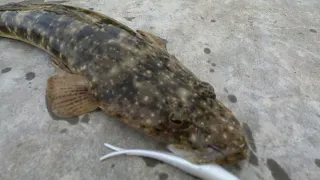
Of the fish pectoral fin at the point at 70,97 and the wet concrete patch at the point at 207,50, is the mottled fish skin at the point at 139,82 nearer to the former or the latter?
the fish pectoral fin at the point at 70,97

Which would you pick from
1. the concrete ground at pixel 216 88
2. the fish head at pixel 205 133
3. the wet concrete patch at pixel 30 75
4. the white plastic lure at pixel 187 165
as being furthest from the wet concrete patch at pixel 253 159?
the wet concrete patch at pixel 30 75

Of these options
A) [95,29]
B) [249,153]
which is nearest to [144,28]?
[95,29]

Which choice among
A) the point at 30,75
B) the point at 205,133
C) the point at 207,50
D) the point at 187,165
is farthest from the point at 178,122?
the point at 30,75

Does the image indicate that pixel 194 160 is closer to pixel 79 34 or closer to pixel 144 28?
pixel 79 34

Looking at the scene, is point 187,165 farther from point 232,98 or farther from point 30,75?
point 30,75

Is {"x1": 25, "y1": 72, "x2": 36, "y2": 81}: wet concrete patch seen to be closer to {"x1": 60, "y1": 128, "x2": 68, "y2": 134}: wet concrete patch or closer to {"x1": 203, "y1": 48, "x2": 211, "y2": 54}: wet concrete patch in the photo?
{"x1": 60, "y1": 128, "x2": 68, "y2": 134}: wet concrete patch

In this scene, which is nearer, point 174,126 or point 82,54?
point 174,126

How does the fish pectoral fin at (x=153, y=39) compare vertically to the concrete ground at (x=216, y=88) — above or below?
above
